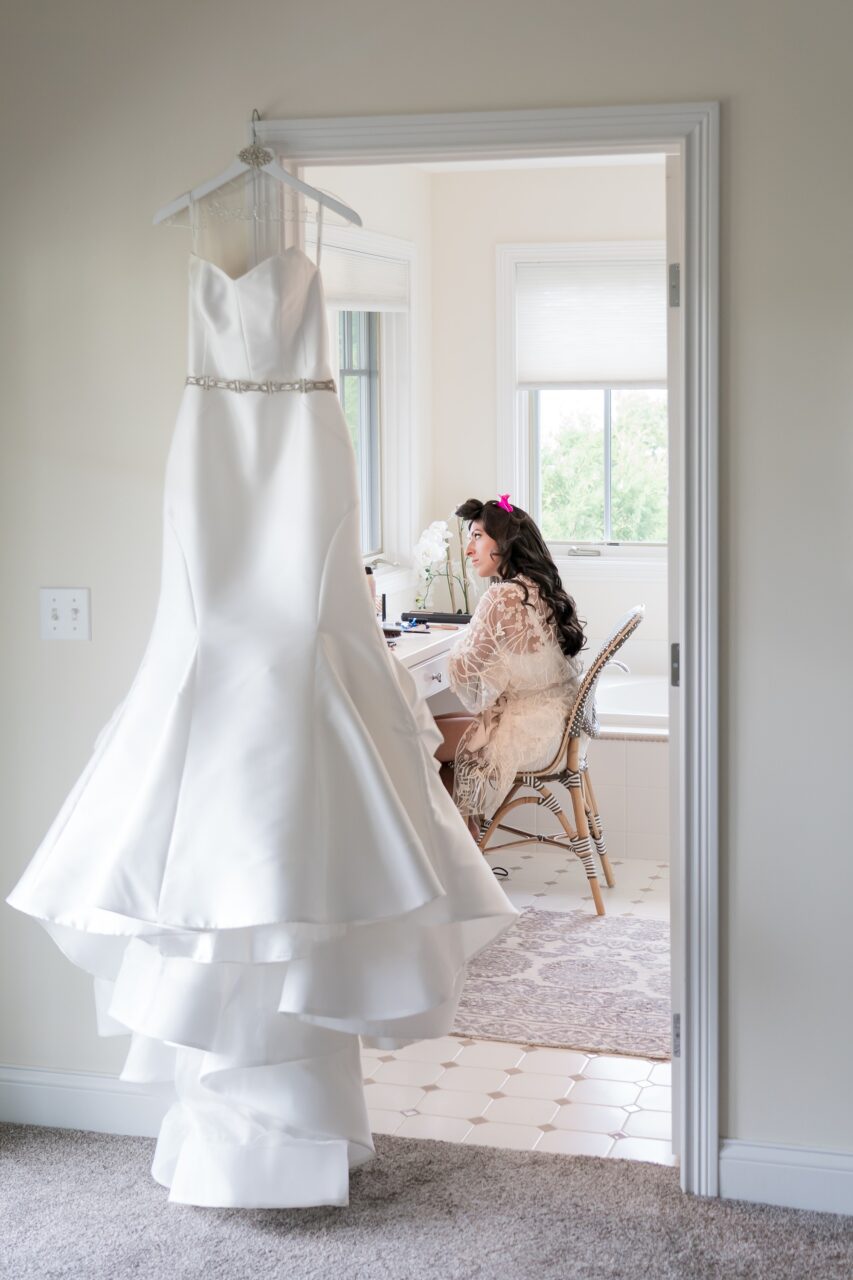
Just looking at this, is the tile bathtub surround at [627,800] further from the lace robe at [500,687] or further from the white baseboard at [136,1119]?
the white baseboard at [136,1119]

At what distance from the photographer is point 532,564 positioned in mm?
4516

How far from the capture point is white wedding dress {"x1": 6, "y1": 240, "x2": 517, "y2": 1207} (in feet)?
8.10

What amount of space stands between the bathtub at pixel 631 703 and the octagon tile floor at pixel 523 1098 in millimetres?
1882

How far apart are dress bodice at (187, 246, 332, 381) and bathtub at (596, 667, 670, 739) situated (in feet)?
9.14

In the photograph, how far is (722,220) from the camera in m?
2.64

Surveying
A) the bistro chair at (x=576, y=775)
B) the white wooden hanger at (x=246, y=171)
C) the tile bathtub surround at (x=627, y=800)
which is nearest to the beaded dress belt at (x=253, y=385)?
the white wooden hanger at (x=246, y=171)

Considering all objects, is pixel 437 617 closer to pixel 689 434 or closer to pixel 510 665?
pixel 510 665

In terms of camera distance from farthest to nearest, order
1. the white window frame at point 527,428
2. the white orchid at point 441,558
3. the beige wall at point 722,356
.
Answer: the white window frame at point 527,428, the white orchid at point 441,558, the beige wall at point 722,356

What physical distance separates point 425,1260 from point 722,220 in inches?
79.2

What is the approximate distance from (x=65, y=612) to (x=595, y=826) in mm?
2348

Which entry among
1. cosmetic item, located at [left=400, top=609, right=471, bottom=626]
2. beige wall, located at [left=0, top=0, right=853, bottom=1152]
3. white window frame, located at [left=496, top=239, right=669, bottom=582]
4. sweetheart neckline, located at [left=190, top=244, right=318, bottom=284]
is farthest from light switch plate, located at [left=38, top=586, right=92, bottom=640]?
white window frame, located at [left=496, top=239, right=669, bottom=582]

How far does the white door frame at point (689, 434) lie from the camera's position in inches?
104

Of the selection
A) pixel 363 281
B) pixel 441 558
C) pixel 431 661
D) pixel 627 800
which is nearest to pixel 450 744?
pixel 431 661

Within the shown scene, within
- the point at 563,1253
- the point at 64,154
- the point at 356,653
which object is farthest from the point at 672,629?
the point at 64,154
